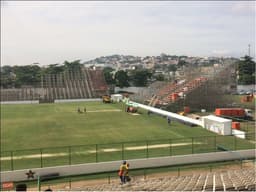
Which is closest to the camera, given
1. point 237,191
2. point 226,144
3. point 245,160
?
point 237,191

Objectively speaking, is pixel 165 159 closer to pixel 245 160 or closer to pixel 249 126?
pixel 245 160

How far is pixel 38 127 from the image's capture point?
38.0m

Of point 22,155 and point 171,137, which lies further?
point 171,137

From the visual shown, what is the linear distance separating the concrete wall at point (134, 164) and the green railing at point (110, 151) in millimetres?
941

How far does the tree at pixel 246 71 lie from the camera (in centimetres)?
10475

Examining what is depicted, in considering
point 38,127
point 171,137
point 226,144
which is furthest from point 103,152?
point 38,127

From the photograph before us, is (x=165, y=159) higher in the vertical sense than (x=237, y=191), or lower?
lower

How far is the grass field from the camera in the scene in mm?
24516

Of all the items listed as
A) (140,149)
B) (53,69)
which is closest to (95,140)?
(140,149)

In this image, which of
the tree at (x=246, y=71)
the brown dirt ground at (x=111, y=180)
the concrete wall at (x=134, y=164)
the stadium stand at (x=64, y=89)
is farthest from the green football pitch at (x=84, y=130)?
the tree at (x=246, y=71)

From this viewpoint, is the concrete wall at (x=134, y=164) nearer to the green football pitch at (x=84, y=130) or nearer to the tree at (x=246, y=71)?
the green football pitch at (x=84, y=130)

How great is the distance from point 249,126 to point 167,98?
64.8ft

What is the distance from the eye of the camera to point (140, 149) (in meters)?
26.6

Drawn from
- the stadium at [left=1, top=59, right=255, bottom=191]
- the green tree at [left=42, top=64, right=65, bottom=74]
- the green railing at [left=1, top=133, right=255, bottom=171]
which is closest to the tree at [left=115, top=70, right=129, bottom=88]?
the green tree at [left=42, top=64, right=65, bottom=74]
